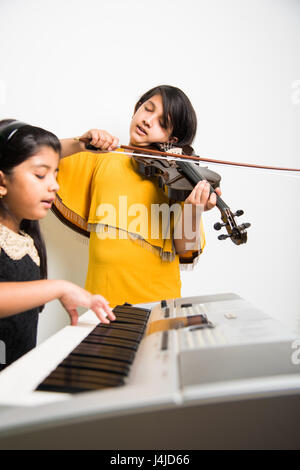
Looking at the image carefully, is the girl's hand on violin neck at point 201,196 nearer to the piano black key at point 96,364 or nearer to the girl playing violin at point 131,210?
the girl playing violin at point 131,210

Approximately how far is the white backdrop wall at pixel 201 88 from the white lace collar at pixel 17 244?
0.46 m

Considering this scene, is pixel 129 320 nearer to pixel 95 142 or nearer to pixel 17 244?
pixel 17 244

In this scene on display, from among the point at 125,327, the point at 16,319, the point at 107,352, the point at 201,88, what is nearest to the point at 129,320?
the point at 125,327

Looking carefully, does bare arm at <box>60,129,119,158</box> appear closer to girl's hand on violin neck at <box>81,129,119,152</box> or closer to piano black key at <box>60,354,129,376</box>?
girl's hand on violin neck at <box>81,129,119,152</box>

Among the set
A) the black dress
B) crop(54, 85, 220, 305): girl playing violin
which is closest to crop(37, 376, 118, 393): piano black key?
the black dress

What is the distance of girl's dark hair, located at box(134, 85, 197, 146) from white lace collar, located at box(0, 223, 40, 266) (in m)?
0.55

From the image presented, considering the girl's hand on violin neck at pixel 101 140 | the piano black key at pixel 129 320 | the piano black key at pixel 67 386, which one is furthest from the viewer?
the girl's hand on violin neck at pixel 101 140

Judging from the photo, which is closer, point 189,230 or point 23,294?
point 23,294

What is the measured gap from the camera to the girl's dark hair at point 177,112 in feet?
3.33

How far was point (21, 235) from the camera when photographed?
767 millimetres

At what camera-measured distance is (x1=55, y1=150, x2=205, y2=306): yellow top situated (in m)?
0.95

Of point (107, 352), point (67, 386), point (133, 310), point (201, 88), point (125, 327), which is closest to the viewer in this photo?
point (67, 386)

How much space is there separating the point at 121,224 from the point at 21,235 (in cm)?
30

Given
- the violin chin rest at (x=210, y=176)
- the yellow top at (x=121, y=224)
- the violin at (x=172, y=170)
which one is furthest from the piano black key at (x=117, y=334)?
the violin chin rest at (x=210, y=176)
